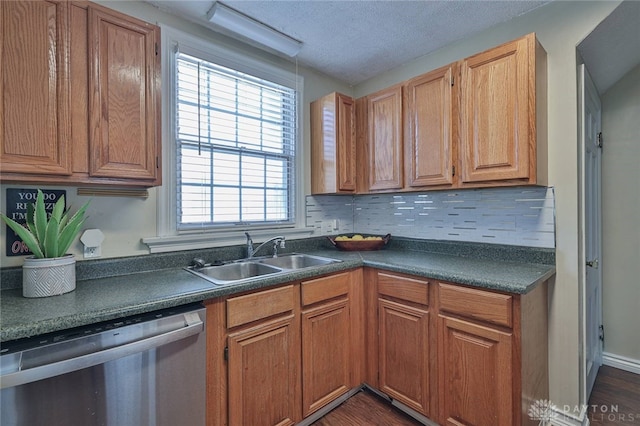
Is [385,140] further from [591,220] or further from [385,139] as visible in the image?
[591,220]

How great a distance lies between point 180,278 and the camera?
1.56 meters

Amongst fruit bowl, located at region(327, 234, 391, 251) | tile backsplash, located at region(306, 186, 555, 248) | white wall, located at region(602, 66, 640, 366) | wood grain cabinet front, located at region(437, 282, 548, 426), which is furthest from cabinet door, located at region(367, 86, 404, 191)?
white wall, located at region(602, 66, 640, 366)

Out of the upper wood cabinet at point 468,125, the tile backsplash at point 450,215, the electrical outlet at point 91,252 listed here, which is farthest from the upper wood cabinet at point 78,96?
the upper wood cabinet at point 468,125

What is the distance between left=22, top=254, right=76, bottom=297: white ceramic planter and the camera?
3.98 ft

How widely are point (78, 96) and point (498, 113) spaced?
6.84 feet

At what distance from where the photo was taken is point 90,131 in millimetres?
1321

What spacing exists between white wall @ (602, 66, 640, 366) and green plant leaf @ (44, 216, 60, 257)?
3.45 m

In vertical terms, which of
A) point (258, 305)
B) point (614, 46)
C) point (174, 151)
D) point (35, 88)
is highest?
point (614, 46)

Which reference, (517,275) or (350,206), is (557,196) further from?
(350,206)

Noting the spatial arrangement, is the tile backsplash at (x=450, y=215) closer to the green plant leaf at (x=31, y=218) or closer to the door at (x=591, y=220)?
the door at (x=591, y=220)

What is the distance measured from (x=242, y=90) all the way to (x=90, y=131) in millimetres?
1096

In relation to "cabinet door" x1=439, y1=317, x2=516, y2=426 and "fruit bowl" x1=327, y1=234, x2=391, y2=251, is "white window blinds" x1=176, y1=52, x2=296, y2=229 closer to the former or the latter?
"fruit bowl" x1=327, y1=234, x2=391, y2=251

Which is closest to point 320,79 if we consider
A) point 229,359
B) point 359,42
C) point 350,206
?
point 359,42

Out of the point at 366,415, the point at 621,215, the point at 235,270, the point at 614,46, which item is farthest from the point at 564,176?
the point at 235,270
